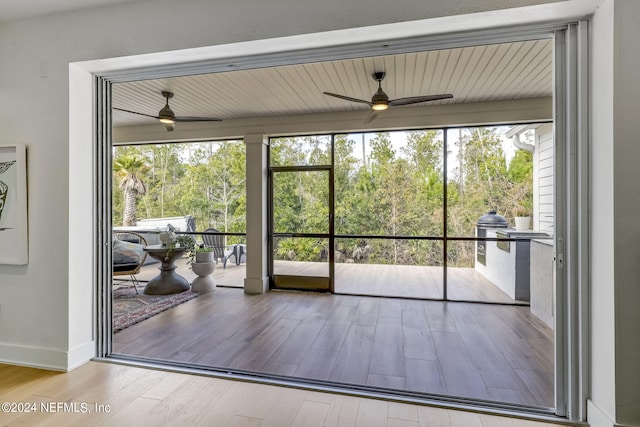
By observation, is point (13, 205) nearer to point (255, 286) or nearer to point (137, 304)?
point (137, 304)

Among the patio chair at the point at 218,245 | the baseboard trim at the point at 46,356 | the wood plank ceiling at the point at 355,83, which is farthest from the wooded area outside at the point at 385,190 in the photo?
the baseboard trim at the point at 46,356

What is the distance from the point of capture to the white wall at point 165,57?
1.54m

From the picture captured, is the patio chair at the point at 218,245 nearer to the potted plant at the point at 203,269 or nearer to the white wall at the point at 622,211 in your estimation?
the potted plant at the point at 203,269

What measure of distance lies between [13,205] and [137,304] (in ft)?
7.26

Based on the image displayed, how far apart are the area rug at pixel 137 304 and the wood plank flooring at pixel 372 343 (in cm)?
15

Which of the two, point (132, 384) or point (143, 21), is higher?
point (143, 21)

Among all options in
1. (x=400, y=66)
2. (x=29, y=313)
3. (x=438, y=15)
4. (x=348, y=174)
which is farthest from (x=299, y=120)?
(x=29, y=313)

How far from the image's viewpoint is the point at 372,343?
2924 millimetres

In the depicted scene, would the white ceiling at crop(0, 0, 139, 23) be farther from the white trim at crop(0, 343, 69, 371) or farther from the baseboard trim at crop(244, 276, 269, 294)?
the baseboard trim at crop(244, 276, 269, 294)

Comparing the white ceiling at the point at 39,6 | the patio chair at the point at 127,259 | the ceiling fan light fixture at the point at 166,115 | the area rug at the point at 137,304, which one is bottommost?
the area rug at the point at 137,304

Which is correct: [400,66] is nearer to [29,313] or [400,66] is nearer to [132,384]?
[132,384]

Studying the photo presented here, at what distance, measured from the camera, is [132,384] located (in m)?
2.14

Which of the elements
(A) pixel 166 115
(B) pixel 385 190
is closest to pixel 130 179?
(A) pixel 166 115

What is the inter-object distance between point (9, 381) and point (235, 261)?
341cm
